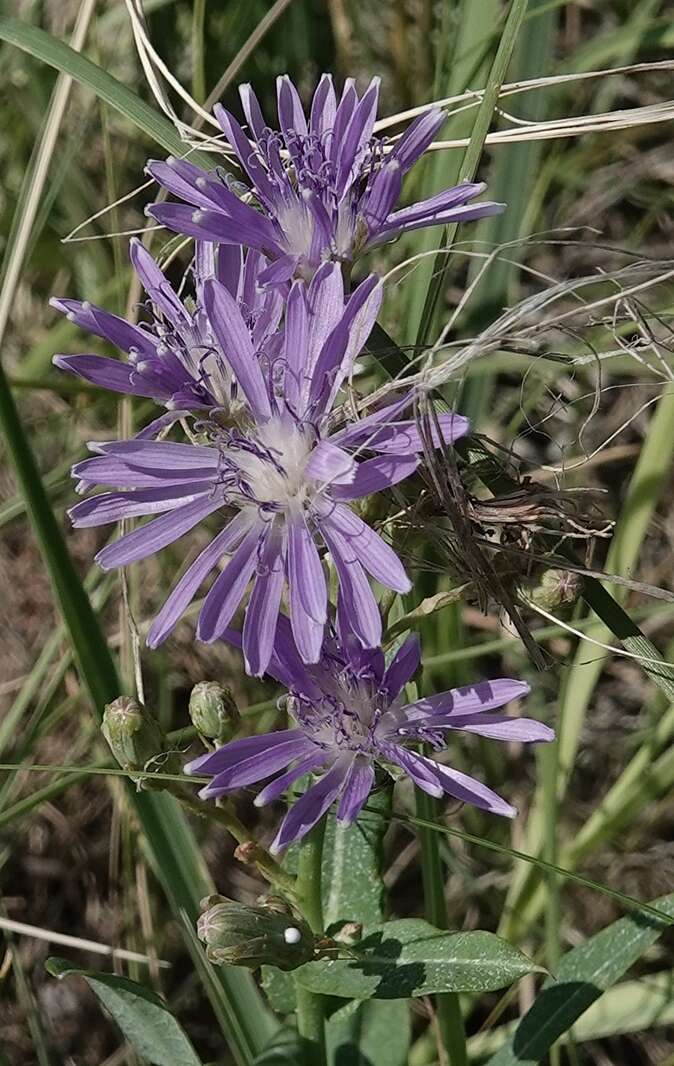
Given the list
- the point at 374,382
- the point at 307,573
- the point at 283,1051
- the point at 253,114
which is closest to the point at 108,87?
the point at 253,114

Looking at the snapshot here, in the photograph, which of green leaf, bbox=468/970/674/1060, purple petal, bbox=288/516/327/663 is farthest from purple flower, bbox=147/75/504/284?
green leaf, bbox=468/970/674/1060

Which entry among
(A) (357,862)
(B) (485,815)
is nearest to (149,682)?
(B) (485,815)

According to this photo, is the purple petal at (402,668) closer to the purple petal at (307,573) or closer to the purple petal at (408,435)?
the purple petal at (307,573)

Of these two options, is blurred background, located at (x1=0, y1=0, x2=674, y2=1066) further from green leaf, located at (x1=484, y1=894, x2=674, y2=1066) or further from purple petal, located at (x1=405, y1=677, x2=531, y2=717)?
purple petal, located at (x1=405, y1=677, x2=531, y2=717)

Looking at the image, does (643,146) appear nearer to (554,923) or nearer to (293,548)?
(554,923)

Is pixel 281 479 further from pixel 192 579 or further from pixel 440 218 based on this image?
pixel 440 218
